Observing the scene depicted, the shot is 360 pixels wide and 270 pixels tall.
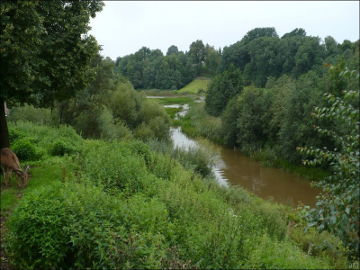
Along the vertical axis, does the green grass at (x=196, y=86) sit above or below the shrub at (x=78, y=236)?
above

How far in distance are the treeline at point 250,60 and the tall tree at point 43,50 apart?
4263cm

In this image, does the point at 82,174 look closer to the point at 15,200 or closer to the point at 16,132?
the point at 15,200

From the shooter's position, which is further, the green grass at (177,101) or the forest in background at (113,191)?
the green grass at (177,101)

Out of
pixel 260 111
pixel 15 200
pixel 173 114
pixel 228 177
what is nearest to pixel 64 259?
pixel 15 200

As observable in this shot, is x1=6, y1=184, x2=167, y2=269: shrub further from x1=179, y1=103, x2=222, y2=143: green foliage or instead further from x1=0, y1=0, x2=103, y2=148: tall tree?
x1=179, y1=103, x2=222, y2=143: green foliage

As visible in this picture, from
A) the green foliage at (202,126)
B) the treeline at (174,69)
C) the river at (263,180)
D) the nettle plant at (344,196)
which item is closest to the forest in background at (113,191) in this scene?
the nettle plant at (344,196)

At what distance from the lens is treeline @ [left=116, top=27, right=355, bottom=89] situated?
224ft

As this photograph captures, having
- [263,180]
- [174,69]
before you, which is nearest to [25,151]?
[263,180]

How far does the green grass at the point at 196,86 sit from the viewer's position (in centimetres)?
9650

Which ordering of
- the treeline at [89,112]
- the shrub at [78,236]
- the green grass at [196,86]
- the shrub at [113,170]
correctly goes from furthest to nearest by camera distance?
the green grass at [196,86] < the treeline at [89,112] < the shrub at [113,170] < the shrub at [78,236]

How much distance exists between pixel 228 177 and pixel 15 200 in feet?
69.4

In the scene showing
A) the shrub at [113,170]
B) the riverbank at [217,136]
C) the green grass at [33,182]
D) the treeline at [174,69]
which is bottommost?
the riverbank at [217,136]

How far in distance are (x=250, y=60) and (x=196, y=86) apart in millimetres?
18301

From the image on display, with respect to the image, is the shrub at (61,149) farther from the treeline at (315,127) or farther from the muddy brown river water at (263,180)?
the muddy brown river water at (263,180)
